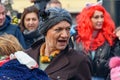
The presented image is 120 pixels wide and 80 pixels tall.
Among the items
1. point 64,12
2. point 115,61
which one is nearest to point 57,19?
point 64,12

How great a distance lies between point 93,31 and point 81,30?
0.22 metres

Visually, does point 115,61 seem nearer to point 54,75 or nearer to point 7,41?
point 54,75

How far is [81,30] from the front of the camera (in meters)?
7.04

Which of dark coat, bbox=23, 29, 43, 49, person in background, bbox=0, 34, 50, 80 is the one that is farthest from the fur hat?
dark coat, bbox=23, 29, 43, 49

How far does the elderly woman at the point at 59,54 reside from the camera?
4629 mm

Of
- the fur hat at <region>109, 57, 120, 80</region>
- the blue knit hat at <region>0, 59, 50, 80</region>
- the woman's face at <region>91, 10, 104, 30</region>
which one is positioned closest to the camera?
the blue knit hat at <region>0, 59, 50, 80</region>

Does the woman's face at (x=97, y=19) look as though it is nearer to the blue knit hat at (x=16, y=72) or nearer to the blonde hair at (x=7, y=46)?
the blonde hair at (x=7, y=46)

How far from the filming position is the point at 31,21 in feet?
24.4

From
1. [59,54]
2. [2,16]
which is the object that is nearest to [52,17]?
[59,54]

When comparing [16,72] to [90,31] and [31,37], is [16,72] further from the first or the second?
[31,37]

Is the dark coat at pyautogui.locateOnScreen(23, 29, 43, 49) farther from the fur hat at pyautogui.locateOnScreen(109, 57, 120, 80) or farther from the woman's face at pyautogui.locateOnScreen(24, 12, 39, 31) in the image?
the fur hat at pyautogui.locateOnScreen(109, 57, 120, 80)

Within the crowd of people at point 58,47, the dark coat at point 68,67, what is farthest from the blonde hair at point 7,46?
the dark coat at point 68,67

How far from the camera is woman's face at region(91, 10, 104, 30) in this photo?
22.4 feet

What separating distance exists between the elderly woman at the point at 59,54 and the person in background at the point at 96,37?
1.73 m
